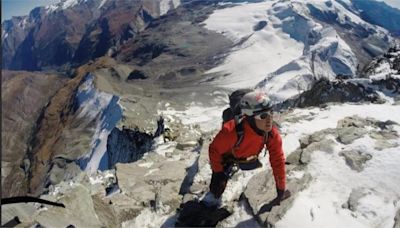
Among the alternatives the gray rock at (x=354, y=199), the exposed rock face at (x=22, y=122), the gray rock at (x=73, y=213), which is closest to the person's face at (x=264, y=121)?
the gray rock at (x=354, y=199)

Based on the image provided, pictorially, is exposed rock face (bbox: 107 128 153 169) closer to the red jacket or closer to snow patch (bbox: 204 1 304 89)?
the red jacket

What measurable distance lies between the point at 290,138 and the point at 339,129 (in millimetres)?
1174

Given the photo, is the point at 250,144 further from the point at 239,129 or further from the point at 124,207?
the point at 124,207

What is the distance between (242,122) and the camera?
7.27m

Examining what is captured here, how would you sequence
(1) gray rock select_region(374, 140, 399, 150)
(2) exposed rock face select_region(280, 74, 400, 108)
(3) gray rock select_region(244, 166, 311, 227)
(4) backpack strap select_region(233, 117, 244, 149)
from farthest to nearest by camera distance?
(2) exposed rock face select_region(280, 74, 400, 108) → (1) gray rock select_region(374, 140, 399, 150) → (3) gray rock select_region(244, 166, 311, 227) → (4) backpack strap select_region(233, 117, 244, 149)

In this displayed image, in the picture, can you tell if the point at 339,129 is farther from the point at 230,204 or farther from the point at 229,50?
the point at 229,50

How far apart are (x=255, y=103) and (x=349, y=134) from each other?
158 inches

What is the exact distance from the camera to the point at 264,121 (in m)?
7.06

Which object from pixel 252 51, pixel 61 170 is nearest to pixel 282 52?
pixel 252 51

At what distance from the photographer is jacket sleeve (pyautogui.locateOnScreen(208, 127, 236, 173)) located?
7367 millimetres

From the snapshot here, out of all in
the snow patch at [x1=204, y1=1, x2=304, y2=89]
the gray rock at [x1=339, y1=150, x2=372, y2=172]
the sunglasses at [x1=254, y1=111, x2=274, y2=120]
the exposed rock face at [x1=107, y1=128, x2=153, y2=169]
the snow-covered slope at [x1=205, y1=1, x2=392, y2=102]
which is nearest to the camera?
the sunglasses at [x1=254, y1=111, x2=274, y2=120]

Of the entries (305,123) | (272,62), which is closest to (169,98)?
(272,62)

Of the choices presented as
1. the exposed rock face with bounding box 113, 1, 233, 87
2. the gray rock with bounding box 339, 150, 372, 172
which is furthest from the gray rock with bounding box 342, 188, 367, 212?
the exposed rock face with bounding box 113, 1, 233, 87

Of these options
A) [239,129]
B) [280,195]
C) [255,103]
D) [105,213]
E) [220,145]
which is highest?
[255,103]
